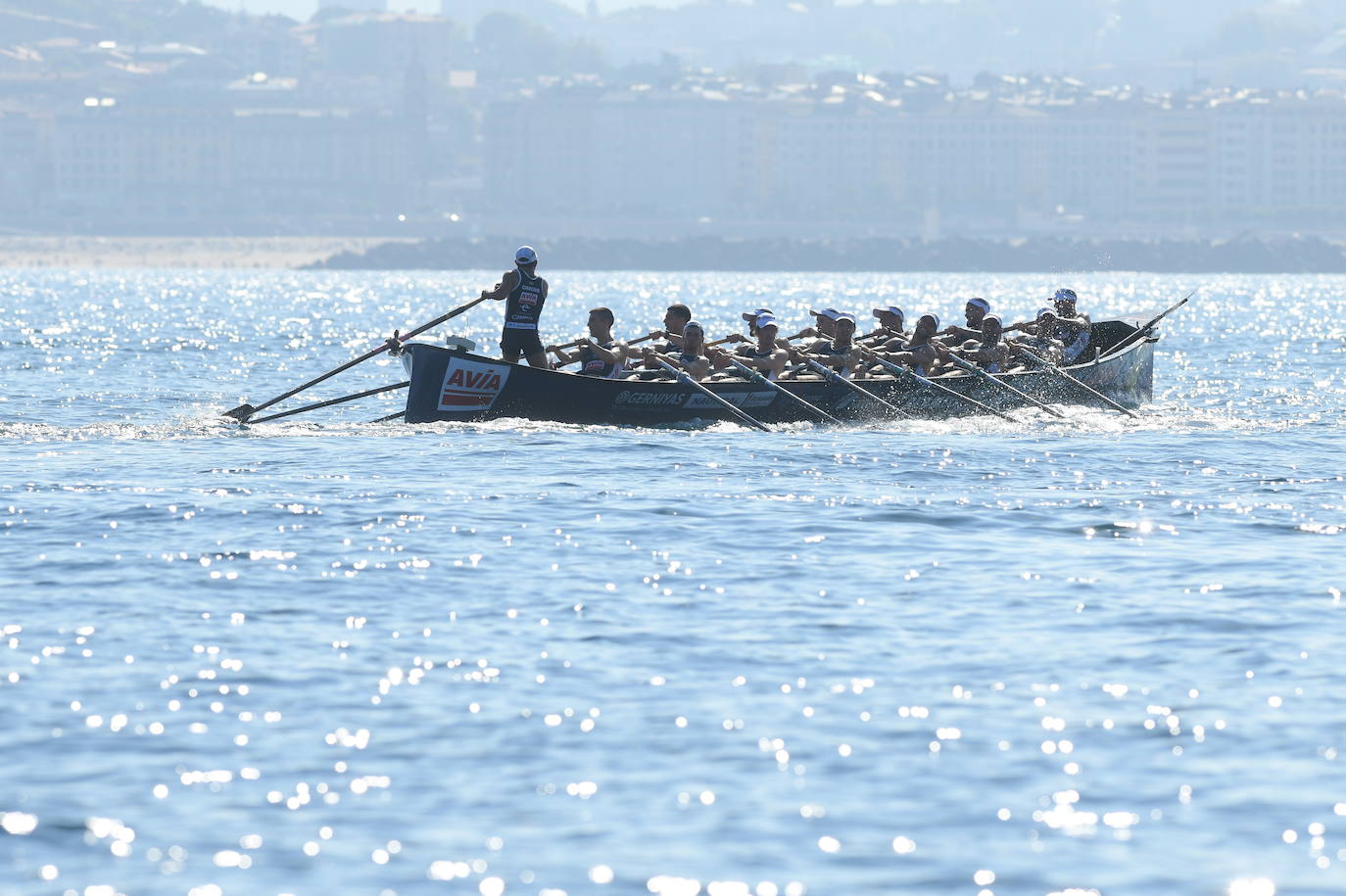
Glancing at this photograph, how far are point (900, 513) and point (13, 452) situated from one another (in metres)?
10.6

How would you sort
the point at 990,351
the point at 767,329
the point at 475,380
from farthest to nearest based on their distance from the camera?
1. the point at 990,351
2. the point at 767,329
3. the point at 475,380

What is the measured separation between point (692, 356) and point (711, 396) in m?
0.56

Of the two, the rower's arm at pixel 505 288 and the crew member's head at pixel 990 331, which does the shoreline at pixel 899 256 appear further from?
the rower's arm at pixel 505 288

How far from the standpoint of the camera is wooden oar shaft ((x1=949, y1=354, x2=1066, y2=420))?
28812mm

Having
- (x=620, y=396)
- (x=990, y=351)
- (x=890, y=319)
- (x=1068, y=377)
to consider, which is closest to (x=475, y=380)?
(x=620, y=396)

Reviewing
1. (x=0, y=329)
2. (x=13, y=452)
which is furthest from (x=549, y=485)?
(x=0, y=329)

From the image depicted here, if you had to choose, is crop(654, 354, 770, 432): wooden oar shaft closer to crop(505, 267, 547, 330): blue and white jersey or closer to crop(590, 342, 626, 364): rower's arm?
crop(590, 342, 626, 364): rower's arm

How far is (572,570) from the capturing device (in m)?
16.8

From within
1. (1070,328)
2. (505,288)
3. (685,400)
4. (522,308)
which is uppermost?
(505,288)

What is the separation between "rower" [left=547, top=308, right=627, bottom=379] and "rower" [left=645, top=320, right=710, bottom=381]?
39cm

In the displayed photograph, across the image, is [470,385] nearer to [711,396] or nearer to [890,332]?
[711,396]

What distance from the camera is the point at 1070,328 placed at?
33.2 meters

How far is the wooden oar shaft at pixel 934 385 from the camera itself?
92.2 feet

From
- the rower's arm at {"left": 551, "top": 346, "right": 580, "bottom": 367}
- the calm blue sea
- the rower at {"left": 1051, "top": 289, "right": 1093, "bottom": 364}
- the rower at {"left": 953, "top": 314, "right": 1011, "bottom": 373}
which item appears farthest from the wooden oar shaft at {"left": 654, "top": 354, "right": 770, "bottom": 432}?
the rower at {"left": 1051, "top": 289, "right": 1093, "bottom": 364}
